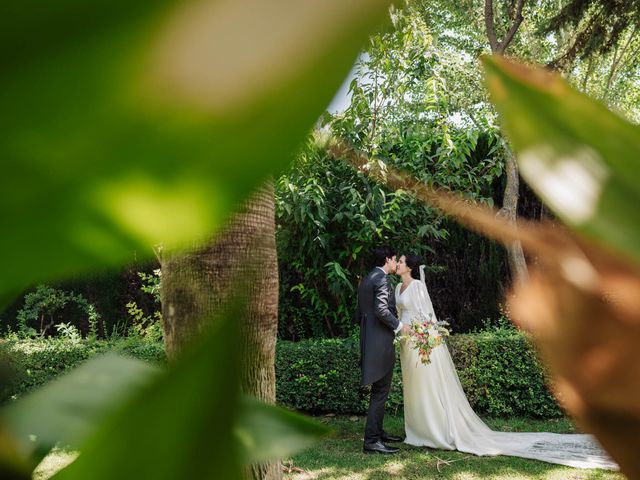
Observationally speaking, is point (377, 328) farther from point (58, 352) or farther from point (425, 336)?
point (58, 352)

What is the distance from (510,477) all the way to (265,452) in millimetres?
4912

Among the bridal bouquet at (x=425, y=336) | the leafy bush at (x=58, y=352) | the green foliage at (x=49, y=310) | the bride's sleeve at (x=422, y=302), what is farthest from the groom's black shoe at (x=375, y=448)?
the green foliage at (x=49, y=310)

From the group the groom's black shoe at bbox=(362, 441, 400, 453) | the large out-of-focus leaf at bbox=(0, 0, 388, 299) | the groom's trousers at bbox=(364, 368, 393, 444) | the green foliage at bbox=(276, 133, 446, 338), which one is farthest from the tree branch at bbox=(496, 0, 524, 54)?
the large out-of-focus leaf at bbox=(0, 0, 388, 299)

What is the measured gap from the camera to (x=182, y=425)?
77mm

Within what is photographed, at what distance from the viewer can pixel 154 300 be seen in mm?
8312

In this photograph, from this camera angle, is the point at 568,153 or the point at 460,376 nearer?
the point at 568,153

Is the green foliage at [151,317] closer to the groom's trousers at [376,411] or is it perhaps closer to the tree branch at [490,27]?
the groom's trousers at [376,411]

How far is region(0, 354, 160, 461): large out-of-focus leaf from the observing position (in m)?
0.23

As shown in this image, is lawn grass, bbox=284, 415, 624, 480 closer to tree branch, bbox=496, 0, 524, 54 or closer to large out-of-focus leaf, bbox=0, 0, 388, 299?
large out-of-focus leaf, bbox=0, 0, 388, 299

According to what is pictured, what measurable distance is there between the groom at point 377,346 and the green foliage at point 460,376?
37.7 inches

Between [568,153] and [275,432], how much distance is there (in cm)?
14

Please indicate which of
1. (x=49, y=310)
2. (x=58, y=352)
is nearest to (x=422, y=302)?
(x=58, y=352)

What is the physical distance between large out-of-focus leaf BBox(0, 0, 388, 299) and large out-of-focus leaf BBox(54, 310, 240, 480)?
0.03 m

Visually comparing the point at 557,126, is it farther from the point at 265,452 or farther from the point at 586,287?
the point at 265,452
